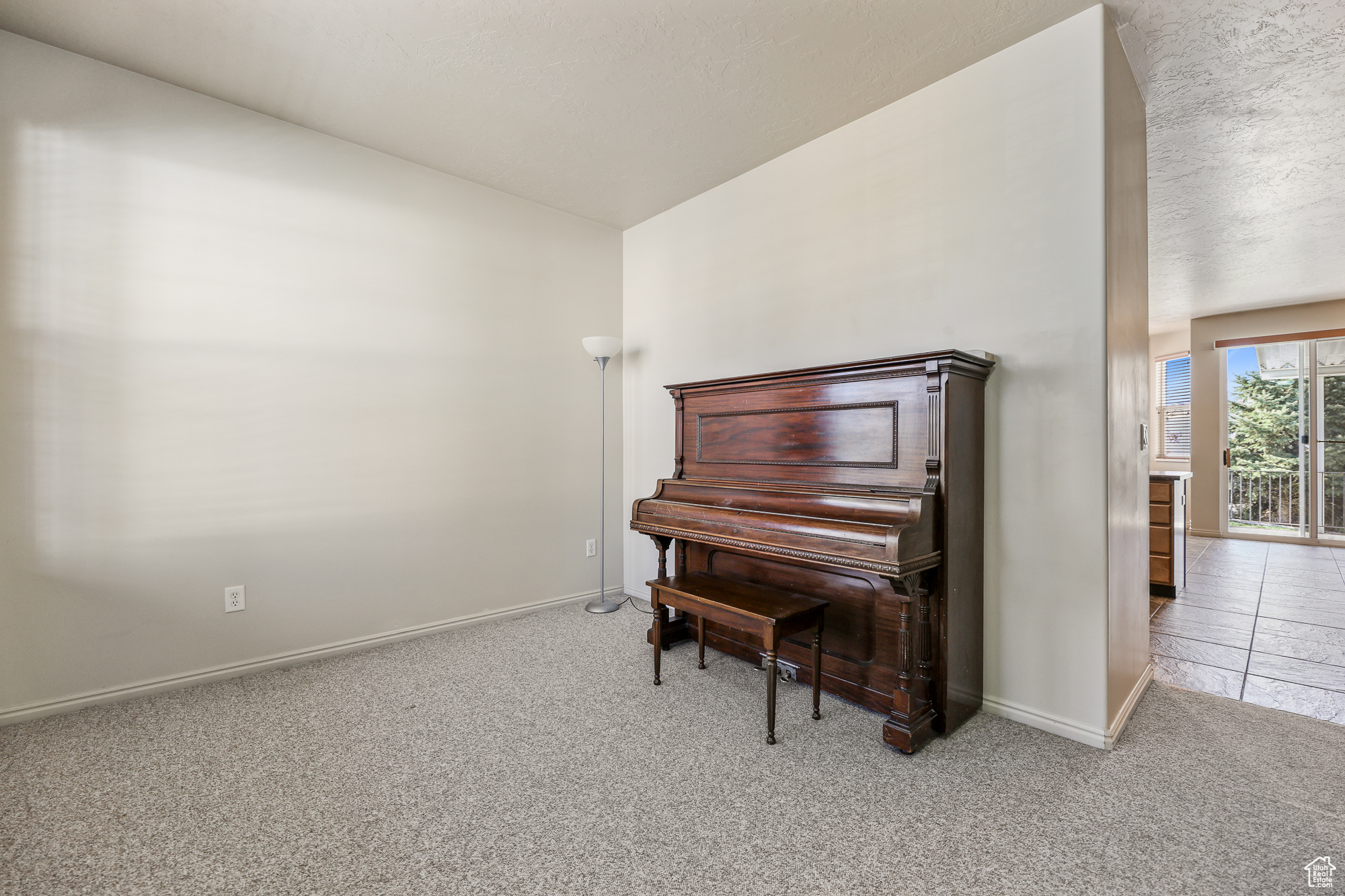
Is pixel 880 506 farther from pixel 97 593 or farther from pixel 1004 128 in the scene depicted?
pixel 97 593

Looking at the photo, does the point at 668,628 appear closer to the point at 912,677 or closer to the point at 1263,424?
the point at 912,677

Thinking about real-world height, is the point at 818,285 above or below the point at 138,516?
above

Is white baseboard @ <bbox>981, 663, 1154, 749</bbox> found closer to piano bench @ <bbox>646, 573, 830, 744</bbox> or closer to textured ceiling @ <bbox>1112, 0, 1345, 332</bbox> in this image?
piano bench @ <bbox>646, 573, 830, 744</bbox>

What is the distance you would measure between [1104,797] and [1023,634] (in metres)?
0.58

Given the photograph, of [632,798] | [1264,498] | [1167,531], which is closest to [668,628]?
[632,798]

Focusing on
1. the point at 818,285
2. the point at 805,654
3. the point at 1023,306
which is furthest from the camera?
the point at 818,285

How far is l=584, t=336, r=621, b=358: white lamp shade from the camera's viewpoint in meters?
3.54

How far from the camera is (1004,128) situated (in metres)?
2.19

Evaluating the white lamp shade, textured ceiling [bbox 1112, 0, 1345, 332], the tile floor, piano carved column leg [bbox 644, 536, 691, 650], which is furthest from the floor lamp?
the tile floor

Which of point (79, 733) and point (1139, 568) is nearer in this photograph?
A: point (79, 733)

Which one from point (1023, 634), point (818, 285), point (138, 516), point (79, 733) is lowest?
point (79, 733)

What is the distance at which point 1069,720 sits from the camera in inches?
79.8

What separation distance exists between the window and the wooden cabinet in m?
4.65

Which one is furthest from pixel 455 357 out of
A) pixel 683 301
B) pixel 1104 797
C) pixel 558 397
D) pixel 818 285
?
pixel 1104 797
